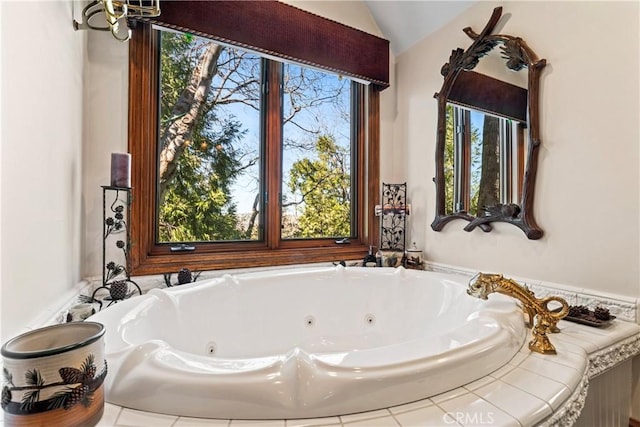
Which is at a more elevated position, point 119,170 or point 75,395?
point 119,170

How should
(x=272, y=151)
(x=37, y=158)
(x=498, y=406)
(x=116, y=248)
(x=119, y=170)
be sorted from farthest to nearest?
(x=272, y=151) → (x=116, y=248) → (x=119, y=170) → (x=37, y=158) → (x=498, y=406)

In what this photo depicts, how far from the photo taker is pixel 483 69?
175 centimetres

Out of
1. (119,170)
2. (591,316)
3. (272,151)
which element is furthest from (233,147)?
(591,316)

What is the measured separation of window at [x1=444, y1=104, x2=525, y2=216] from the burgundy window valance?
728mm

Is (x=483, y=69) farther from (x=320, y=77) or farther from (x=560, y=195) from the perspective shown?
(x=320, y=77)

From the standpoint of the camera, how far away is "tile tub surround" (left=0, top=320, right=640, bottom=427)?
563mm

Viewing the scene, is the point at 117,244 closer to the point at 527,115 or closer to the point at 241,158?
the point at 241,158

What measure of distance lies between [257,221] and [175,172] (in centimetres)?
57

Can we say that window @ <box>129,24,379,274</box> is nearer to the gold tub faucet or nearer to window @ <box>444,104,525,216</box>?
window @ <box>444,104,525,216</box>

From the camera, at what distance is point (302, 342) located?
66.0 inches

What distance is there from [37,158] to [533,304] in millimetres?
1600

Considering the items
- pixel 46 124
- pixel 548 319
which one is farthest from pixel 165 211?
pixel 548 319

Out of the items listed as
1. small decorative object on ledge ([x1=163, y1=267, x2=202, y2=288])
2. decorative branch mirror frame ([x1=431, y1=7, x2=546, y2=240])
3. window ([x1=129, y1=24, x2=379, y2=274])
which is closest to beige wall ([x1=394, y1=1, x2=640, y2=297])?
decorative branch mirror frame ([x1=431, y1=7, x2=546, y2=240])

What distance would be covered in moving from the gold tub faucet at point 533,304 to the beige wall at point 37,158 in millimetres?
1372
